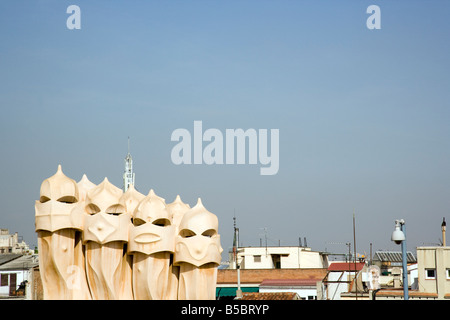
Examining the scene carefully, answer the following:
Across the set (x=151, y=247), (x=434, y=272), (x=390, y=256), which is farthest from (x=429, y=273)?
(x=390, y=256)

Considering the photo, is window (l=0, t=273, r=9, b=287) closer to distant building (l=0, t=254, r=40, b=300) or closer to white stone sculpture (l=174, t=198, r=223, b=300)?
distant building (l=0, t=254, r=40, b=300)

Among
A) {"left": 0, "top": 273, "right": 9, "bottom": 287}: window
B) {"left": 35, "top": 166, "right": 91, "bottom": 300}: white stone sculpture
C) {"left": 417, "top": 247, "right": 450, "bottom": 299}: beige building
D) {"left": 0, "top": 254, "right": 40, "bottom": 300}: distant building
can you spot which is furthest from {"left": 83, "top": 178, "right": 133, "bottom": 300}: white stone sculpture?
{"left": 0, "top": 273, "right": 9, "bottom": 287}: window

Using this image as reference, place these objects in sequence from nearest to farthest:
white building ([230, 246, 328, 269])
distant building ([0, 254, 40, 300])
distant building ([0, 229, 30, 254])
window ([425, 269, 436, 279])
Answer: window ([425, 269, 436, 279]) → distant building ([0, 254, 40, 300]) → white building ([230, 246, 328, 269]) → distant building ([0, 229, 30, 254])

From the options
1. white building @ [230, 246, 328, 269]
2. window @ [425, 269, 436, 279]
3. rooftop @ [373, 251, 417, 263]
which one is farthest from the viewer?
rooftop @ [373, 251, 417, 263]

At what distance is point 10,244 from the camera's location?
8306 centimetres

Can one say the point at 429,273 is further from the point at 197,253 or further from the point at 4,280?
the point at 4,280

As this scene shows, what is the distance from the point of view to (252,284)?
64.1 metres

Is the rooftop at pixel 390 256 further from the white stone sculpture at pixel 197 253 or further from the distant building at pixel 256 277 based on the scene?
the white stone sculpture at pixel 197 253

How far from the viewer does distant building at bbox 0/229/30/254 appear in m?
81.8

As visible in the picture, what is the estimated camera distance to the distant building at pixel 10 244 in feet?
268

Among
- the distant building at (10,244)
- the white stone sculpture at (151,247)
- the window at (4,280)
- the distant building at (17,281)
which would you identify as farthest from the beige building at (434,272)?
the distant building at (10,244)
